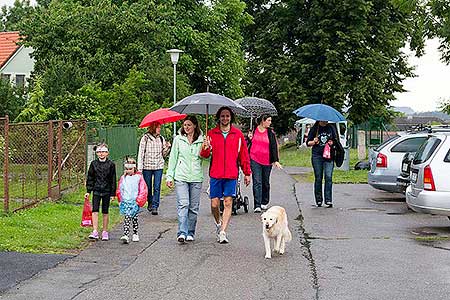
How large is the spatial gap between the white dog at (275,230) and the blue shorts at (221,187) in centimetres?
115

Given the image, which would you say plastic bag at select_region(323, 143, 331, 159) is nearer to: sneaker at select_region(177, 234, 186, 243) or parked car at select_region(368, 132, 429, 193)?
parked car at select_region(368, 132, 429, 193)

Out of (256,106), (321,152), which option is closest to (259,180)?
(321,152)

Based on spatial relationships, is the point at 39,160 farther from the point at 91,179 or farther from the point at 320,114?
the point at 320,114

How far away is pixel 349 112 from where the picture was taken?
43844mm

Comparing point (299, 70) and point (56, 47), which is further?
point (299, 70)

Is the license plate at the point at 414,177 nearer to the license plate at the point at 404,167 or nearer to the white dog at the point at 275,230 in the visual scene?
the license plate at the point at 404,167

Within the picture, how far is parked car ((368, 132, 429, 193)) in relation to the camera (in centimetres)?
1814

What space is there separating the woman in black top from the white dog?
18.4 feet

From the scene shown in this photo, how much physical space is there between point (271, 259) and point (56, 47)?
24.6 metres

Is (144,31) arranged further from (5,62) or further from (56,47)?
(5,62)

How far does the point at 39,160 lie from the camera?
15516mm

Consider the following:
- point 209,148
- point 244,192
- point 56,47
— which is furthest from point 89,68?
point 209,148

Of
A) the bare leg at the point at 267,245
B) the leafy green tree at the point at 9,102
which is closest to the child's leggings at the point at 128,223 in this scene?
Answer: the bare leg at the point at 267,245

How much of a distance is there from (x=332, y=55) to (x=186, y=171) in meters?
31.3
